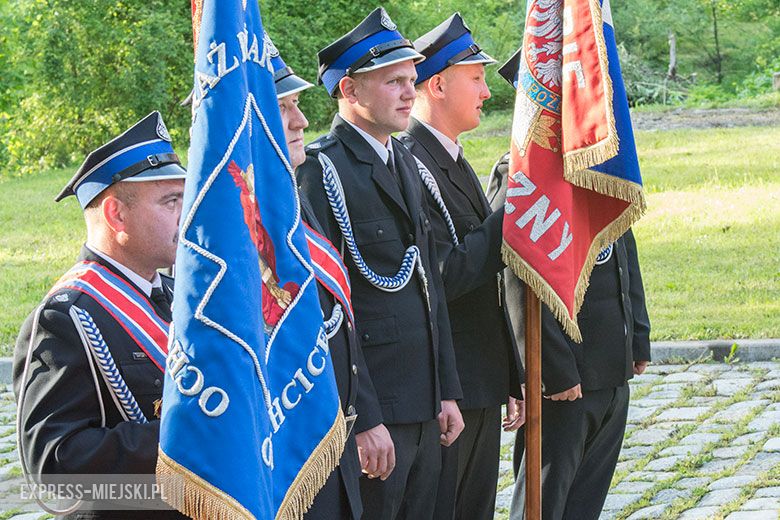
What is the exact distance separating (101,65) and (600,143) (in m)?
17.8

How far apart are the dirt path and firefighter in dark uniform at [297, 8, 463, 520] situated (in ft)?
52.4

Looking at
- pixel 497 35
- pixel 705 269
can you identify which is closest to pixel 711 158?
pixel 705 269

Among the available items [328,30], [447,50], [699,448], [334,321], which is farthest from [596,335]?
[328,30]

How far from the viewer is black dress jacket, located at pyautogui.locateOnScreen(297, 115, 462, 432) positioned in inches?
171

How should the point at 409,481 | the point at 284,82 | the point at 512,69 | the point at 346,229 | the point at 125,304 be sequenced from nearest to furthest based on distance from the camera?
the point at 125,304, the point at 284,82, the point at 346,229, the point at 409,481, the point at 512,69

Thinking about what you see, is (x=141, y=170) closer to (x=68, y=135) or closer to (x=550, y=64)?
(x=550, y=64)

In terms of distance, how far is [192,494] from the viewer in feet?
9.50

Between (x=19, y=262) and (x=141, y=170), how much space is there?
31.2ft

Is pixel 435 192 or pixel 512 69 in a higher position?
pixel 512 69

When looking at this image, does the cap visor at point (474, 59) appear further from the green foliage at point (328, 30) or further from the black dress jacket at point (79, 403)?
the green foliage at point (328, 30)

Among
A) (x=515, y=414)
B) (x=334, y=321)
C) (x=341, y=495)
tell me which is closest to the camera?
(x=341, y=495)

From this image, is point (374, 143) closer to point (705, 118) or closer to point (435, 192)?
point (435, 192)

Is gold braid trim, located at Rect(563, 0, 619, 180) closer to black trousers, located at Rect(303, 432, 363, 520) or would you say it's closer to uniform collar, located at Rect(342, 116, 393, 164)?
uniform collar, located at Rect(342, 116, 393, 164)

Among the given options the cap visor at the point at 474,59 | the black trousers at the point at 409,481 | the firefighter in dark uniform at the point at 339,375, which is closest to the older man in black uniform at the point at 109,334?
the firefighter in dark uniform at the point at 339,375
